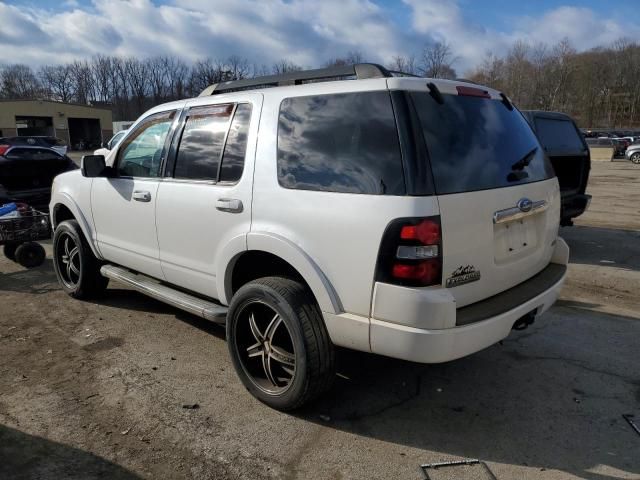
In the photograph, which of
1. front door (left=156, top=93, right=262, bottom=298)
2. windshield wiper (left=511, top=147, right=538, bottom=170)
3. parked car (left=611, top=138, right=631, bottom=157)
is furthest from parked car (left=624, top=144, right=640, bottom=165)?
front door (left=156, top=93, right=262, bottom=298)

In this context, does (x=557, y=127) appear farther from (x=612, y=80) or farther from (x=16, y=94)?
(x=16, y=94)

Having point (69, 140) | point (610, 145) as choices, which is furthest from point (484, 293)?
point (69, 140)

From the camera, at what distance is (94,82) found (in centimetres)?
11444

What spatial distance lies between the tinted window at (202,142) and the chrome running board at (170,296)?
3.10 ft

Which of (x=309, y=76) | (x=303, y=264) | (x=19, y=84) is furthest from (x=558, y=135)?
(x=19, y=84)

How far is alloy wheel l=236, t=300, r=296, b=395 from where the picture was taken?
3190 mm

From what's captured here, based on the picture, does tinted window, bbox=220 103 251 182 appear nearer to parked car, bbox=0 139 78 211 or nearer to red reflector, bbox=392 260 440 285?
red reflector, bbox=392 260 440 285

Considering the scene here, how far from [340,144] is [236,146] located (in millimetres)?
913

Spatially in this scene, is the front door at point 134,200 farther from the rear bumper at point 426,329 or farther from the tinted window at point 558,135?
the tinted window at point 558,135

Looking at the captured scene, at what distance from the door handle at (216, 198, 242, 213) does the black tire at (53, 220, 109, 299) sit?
2430mm

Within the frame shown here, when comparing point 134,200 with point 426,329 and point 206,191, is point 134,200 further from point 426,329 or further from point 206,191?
point 426,329

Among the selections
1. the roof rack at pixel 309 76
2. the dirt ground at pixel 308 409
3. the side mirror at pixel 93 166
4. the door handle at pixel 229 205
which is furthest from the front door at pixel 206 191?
the side mirror at pixel 93 166

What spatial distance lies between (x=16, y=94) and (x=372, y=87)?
126250 millimetres

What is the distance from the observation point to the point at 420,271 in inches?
100
